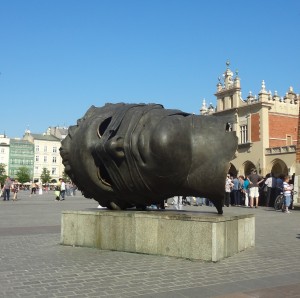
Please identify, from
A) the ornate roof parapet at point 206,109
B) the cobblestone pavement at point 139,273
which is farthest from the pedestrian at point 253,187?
the ornate roof parapet at point 206,109

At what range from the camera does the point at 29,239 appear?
30.0 ft

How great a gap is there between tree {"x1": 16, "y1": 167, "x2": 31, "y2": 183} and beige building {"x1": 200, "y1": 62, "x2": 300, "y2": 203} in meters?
64.9

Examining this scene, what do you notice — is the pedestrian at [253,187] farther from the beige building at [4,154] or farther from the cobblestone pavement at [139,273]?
the beige building at [4,154]

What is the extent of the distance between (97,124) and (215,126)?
7.34ft

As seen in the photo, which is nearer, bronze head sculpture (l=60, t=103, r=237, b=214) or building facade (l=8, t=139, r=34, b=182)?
bronze head sculpture (l=60, t=103, r=237, b=214)

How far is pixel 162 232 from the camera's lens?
7.12 m

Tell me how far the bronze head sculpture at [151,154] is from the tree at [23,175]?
10076 centimetres

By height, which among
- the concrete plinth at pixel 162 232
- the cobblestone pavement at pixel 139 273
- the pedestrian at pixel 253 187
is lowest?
the cobblestone pavement at pixel 139 273

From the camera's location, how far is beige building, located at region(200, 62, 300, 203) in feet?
159

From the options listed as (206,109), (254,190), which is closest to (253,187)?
(254,190)

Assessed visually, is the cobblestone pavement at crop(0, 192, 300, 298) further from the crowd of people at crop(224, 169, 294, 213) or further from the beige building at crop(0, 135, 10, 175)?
the beige building at crop(0, 135, 10, 175)

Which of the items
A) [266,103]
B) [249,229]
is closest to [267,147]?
[266,103]

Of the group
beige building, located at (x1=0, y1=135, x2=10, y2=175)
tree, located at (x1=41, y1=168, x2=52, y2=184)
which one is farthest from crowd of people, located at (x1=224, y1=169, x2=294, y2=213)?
beige building, located at (x1=0, y1=135, x2=10, y2=175)

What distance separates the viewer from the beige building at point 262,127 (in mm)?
48472
